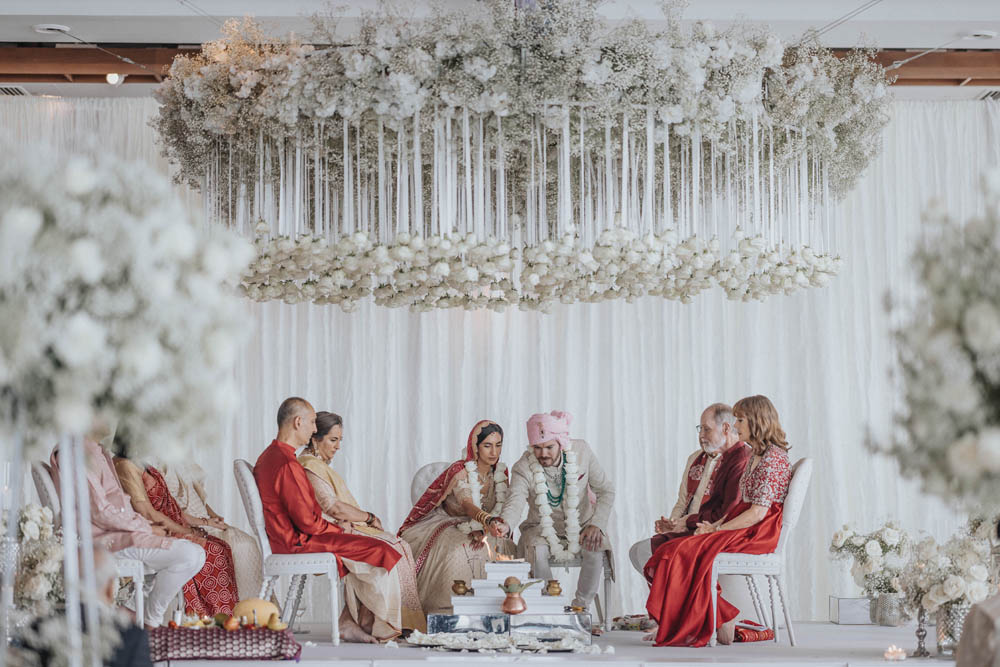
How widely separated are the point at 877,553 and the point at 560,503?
2125mm

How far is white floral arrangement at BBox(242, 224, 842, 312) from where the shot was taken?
5852 millimetres

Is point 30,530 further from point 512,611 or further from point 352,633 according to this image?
point 512,611

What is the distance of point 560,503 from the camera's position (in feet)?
24.7

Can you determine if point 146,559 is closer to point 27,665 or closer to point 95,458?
point 95,458

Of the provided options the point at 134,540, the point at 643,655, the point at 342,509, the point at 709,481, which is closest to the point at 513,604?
the point at 643,655

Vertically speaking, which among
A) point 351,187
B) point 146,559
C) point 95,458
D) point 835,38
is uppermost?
point 835,38

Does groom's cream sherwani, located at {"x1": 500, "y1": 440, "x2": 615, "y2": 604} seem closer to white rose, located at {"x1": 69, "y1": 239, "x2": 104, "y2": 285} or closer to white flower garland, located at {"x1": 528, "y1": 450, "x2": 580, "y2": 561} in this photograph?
white flower garland, located at {"x1": 528, "y1": 450, "x2": 580, "y2": 561}

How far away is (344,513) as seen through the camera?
6.80 m

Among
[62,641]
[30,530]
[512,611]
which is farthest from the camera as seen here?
[512,611]

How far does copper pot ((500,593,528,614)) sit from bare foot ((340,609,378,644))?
2.68ft

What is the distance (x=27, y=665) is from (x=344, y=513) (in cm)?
379

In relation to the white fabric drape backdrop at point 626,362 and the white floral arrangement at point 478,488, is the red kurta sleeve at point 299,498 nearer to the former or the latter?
the white floral arrangement at point 478,488

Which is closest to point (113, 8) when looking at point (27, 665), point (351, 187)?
point (351, 187)

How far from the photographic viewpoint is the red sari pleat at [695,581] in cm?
640
